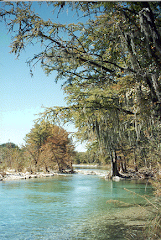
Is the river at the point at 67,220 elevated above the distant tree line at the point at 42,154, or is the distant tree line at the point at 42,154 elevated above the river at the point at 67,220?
the distant tree line at the point at 42,154

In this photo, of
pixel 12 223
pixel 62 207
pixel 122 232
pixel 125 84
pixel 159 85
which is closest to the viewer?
pixel 159 85

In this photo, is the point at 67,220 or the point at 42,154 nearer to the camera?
the point at 67,220

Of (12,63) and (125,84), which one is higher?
(12,63)

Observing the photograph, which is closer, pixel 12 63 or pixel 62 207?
pixel 12 63

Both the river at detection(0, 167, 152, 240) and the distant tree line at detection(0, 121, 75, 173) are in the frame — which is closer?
the river at detection(0, 167, 152, 240)

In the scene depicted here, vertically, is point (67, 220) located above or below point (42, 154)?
below

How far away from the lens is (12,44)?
378 cm

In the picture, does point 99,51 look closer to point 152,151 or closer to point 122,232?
point 152,151

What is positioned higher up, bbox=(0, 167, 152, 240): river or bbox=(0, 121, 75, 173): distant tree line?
bbox=(0, 121, 75, 173): distant tree line

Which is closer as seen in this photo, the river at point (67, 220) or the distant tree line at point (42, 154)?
the river at point (67, 220)

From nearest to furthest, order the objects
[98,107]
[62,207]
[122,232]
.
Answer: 1. [122,232]
2. [98,107]
3. [62,207]

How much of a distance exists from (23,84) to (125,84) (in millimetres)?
2110

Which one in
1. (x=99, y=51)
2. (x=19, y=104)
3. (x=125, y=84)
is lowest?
(x=19, y=104)

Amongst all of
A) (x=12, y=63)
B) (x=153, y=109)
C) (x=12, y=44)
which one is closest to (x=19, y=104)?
(x=12, y=63)
